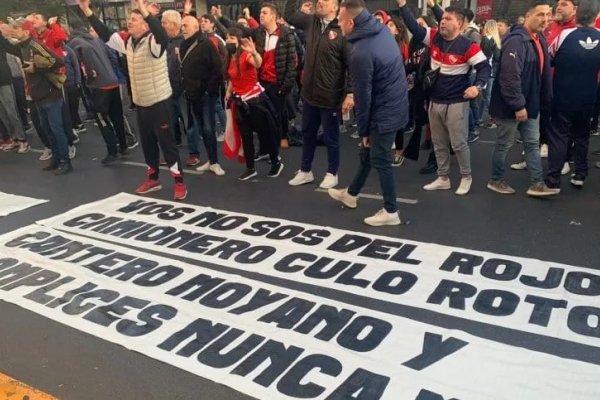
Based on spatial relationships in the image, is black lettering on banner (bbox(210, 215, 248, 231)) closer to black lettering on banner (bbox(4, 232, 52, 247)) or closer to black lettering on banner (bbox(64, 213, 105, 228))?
black lettering on banner (bbox(64, 213, 105, 228))

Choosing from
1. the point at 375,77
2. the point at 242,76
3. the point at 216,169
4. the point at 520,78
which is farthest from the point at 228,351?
the point at 216,169

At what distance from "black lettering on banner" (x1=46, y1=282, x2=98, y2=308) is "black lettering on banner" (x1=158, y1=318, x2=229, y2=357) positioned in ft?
3.33

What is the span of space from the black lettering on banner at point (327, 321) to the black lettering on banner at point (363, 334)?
0.05 metres

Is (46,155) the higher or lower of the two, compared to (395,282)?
higher

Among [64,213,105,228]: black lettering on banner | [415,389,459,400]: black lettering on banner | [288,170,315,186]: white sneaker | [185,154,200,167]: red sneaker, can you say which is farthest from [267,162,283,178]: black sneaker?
[415,389,459,400]: black lettering on banner

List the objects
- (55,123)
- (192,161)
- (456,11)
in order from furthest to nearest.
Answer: (192,161) → (55,123) → (456,11)

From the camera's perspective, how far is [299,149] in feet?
26.0

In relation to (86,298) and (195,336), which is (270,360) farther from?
(86,298)

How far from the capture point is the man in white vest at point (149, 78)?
552 centimetres

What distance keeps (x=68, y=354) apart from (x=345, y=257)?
2081mm

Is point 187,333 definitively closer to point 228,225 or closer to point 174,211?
point 228,225

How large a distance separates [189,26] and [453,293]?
442 centimetres

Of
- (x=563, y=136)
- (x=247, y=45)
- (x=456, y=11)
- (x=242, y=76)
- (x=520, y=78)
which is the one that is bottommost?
(x=563, y=136)

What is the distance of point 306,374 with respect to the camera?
2.82m
